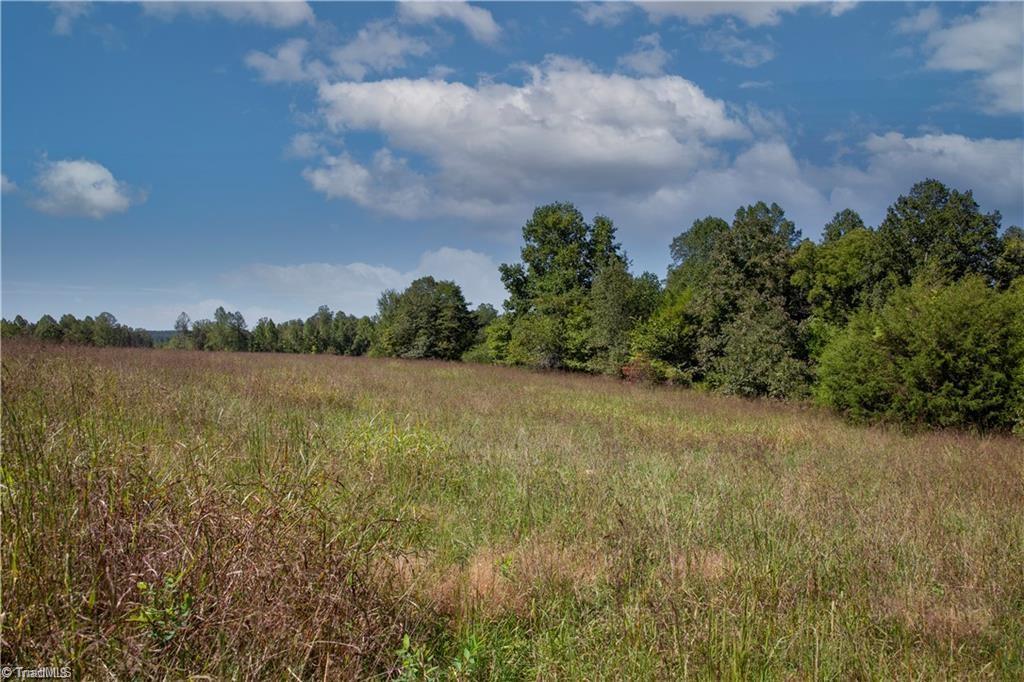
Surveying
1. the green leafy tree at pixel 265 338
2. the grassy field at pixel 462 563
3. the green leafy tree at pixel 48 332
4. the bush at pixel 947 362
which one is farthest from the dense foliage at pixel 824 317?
the green leafy tree at pixel 265 338

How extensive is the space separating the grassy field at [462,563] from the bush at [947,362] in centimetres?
679

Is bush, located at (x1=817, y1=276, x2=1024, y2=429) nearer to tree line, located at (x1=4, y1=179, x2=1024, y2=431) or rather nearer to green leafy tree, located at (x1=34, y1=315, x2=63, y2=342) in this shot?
tree line, located at (x1=4, y1=179, x2=1024, y2=431)

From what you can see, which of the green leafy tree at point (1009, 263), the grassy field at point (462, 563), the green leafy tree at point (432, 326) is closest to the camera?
the grassy field at point (462, 563)

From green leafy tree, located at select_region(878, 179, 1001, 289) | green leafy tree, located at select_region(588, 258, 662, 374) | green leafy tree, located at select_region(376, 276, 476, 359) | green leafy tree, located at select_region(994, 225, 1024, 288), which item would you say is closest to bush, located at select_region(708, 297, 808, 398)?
green leafy tree, located at select_region(588, 258, 662, 374)

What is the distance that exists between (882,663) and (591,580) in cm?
145

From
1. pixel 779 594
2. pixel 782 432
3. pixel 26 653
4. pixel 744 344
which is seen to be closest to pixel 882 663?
pixel 779 594

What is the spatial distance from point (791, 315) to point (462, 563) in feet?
84.3

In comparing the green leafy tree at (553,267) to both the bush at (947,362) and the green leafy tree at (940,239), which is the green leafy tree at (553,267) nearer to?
the green leafy tree at (940,239)

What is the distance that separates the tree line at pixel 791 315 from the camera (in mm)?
11695

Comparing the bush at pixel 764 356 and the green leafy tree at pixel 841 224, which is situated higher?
the green leafy tree at pixel 841 224

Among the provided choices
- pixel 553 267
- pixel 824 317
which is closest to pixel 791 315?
pixel 824 317

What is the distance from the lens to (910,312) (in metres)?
12.6

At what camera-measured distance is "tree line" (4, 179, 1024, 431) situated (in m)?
11.7

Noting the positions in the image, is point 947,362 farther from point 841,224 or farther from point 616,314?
point 841,224
